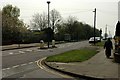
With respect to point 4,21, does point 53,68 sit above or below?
below

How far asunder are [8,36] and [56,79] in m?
49.8

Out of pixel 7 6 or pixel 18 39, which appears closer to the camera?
pixel 18 39

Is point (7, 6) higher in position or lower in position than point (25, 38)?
higher

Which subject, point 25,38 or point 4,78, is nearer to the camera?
point 4,78

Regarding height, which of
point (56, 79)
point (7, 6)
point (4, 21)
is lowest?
point (56, 79)

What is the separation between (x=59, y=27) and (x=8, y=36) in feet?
195

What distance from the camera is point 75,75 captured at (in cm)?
1545

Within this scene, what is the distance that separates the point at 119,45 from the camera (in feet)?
75.4

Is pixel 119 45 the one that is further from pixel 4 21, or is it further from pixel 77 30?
pixel 77 30

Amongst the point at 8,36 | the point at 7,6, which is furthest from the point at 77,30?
the point at 8,36

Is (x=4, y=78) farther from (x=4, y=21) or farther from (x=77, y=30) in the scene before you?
(x=77, y=30)

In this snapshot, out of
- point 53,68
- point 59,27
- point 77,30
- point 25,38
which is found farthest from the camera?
point 77,30

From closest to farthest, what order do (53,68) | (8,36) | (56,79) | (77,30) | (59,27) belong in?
(56,79)
(53,68)
(8,36)
(59,27)
(77,30)

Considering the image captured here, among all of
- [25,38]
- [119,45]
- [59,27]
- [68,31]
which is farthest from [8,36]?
[68,31]
